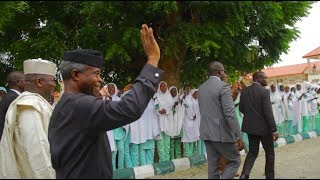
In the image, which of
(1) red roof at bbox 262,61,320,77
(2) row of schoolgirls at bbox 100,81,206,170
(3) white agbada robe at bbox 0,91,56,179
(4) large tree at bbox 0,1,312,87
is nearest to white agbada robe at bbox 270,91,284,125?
(4) large tree at bbox 0,1,312,87

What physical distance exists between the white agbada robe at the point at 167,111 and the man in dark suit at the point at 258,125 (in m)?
2.40

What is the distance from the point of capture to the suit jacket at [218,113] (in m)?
5.55

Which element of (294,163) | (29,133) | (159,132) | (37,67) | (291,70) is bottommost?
(294,163)

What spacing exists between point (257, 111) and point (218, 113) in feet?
3.30

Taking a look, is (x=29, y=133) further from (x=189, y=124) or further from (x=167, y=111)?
(x=189, y=124)

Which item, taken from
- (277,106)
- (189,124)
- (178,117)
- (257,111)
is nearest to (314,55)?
(277,106)

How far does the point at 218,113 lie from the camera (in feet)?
18.8

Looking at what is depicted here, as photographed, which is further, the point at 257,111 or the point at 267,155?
the point at 257,111

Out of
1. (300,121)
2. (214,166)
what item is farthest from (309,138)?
(214,166)

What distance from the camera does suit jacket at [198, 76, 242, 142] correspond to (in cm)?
555

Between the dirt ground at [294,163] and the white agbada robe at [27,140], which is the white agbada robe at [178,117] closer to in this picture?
the dirt ground at [294,163]

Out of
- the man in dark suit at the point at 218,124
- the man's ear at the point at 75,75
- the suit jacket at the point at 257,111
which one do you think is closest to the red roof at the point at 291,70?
the suit jacket at the point at 257,111

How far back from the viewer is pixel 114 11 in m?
2.77

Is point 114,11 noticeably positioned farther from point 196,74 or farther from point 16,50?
point 196,74
